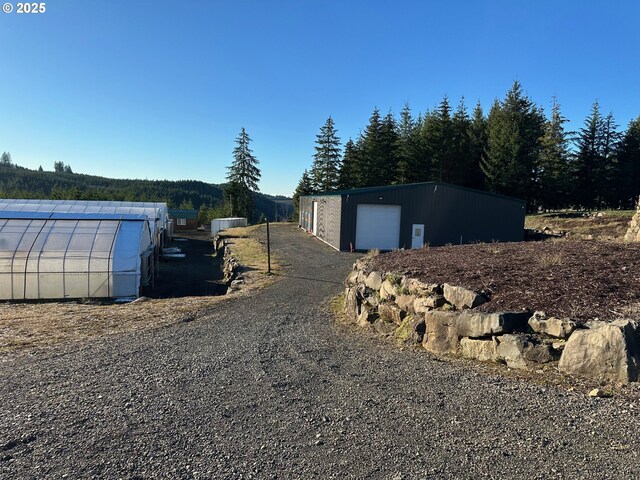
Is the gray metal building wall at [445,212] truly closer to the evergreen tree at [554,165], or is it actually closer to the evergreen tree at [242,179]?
the evergreen tree at [554,165]

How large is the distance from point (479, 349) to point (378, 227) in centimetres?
1888

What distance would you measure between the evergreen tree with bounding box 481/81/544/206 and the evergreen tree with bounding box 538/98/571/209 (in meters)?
0.89

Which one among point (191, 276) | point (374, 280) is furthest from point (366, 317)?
point (191, 276)

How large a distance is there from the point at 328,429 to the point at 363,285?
607cm

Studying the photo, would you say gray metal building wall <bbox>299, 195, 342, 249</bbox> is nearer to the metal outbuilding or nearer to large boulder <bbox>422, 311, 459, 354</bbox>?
the metal outbuilding

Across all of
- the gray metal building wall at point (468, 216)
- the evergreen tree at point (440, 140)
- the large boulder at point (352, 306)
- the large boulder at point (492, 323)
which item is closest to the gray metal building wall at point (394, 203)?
the gray metal building wall at point (468, 216)

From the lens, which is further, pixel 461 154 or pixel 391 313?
pixel 461 154

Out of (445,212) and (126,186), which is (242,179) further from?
(126,186)

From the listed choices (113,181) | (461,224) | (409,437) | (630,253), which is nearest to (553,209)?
(461,224)

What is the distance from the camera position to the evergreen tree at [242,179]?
64312 millimetres

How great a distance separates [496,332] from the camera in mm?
5645

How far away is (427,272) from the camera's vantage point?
857 centimetres

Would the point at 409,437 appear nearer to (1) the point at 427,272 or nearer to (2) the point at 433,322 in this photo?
(2) the point at 433,322

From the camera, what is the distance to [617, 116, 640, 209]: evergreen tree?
43281mm
